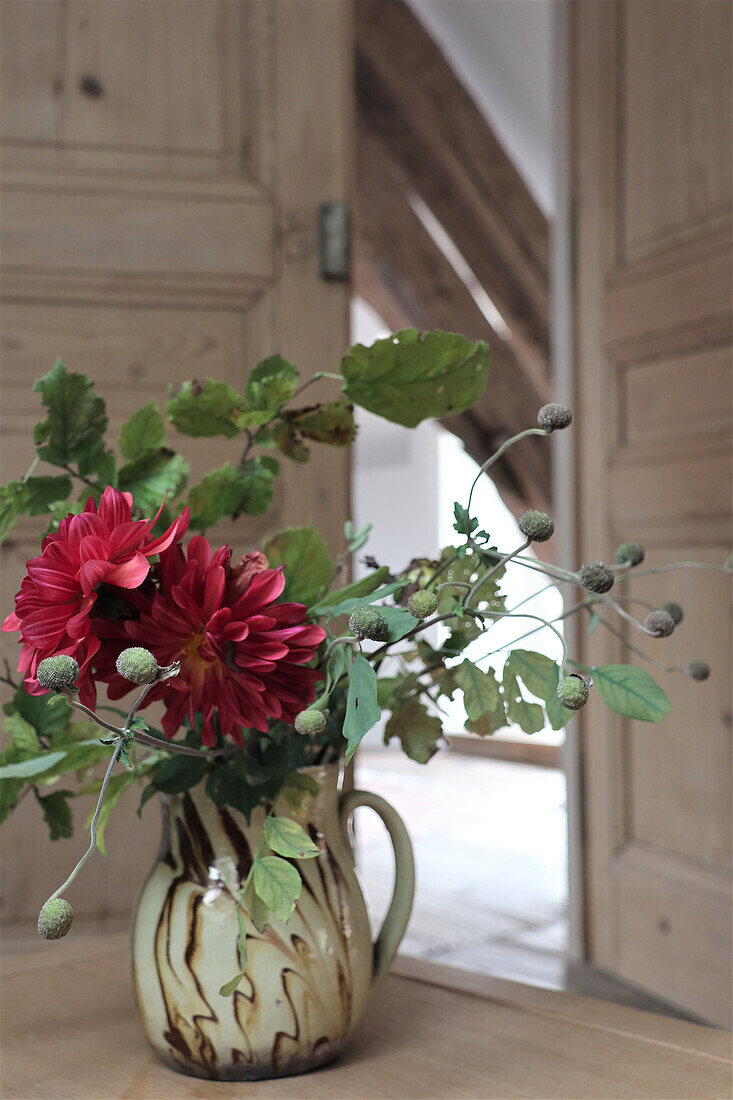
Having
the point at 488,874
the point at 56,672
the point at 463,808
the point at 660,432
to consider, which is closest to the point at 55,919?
the point at 56,672

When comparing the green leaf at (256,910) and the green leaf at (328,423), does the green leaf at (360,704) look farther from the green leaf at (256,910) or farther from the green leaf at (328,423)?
the green leaf at (328,423)

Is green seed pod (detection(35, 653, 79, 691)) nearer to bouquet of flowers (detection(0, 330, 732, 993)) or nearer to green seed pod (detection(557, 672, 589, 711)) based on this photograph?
bouquet of flowers (detection(0, 330, 732, 993))

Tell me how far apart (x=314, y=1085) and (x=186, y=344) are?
0.97 m

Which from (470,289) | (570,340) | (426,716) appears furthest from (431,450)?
→ (426,716)

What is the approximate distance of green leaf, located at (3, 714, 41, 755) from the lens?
64 centimetres

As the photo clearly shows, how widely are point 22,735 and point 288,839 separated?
8.3 inches

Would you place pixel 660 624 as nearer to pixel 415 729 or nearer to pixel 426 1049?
pixel 415 729

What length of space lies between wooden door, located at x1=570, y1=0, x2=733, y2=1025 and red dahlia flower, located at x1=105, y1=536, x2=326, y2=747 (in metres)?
1.26

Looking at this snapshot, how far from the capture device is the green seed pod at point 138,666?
0.42 m

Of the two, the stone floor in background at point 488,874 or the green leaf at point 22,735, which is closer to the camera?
the green leaf at point 22,735

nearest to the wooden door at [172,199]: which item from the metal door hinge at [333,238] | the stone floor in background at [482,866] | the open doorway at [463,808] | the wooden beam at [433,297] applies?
the metal door hinge at [333,238]

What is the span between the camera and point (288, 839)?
A: 1.71 ft

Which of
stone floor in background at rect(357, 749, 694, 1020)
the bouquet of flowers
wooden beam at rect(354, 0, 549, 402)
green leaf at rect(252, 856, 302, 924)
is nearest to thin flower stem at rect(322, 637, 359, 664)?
the bouquet of flowers

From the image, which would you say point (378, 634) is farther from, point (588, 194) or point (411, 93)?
point (411, 93)
